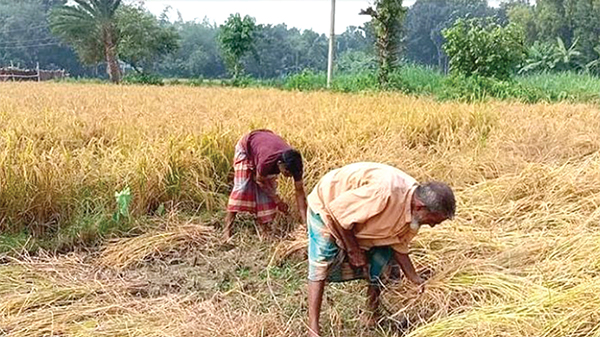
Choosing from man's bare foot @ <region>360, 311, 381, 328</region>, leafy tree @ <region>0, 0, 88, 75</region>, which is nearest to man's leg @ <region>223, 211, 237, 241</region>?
man's bare foot @ <region>360, 311, 381, 328</region>

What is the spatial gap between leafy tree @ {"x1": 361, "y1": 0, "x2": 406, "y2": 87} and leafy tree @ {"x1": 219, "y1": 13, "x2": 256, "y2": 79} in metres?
9.58

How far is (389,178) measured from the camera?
8.61 feet

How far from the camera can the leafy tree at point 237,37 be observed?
2516 cm

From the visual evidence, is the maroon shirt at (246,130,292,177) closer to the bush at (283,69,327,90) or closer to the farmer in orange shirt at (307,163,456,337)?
Answer: the farmer in orange shirt at (307,163,456,337)

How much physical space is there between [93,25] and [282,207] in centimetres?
2522

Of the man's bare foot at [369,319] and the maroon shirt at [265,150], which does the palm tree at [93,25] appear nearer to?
the maroon shirt at [265,150]

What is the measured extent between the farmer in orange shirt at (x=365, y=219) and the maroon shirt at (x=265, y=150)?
1047 millimetres

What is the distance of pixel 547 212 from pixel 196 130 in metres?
3.21

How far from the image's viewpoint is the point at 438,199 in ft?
8.29

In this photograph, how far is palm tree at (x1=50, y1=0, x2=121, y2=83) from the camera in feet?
87.1

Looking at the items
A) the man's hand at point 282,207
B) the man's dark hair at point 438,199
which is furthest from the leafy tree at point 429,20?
the man's dark hair at point 438,199

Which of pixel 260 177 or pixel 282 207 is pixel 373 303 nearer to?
pixel 260 177

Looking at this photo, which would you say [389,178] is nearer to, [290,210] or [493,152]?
[290,210]

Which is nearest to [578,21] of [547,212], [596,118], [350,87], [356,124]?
[350,87]
